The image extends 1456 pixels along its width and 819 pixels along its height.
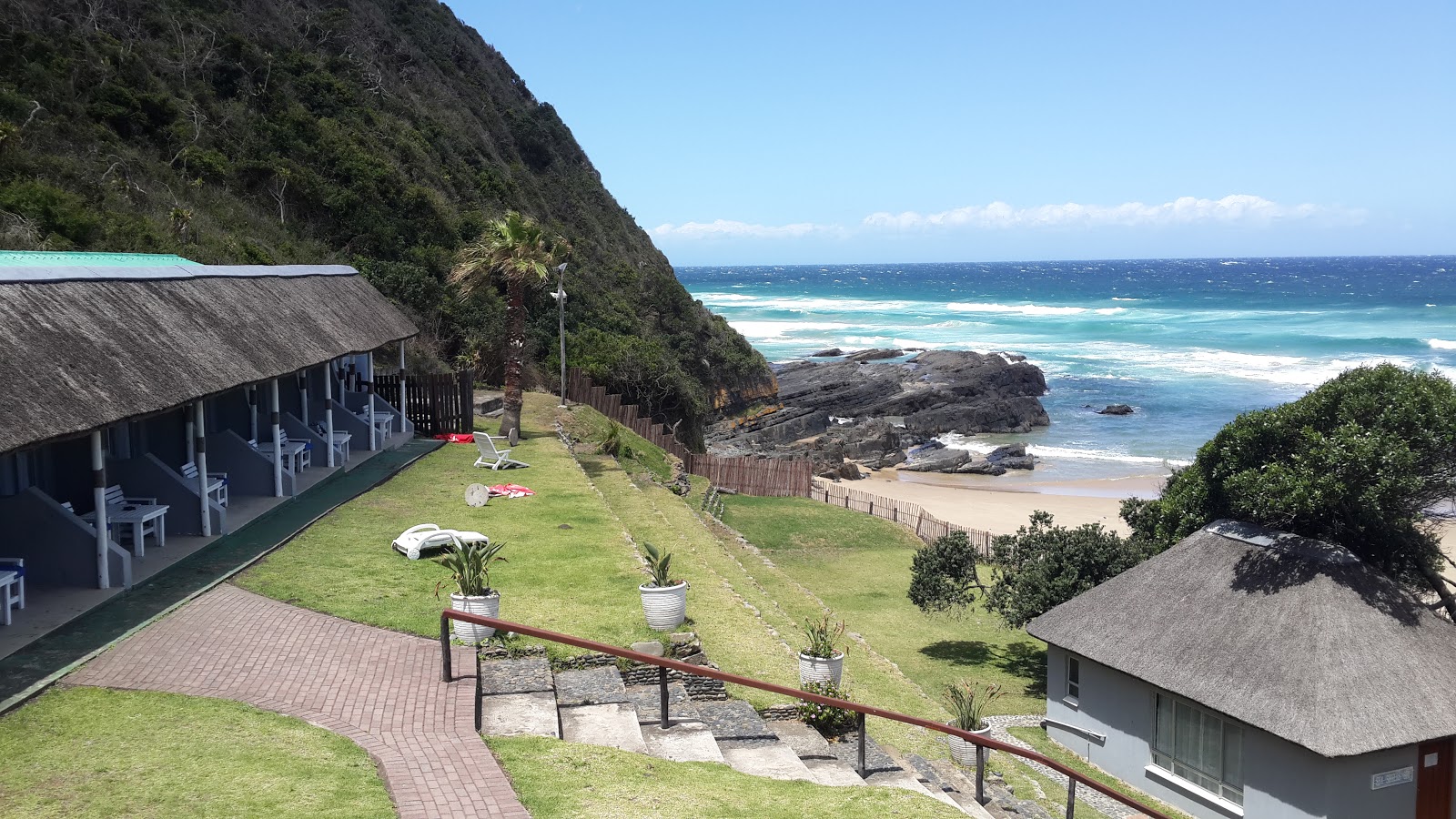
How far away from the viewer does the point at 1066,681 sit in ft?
55.6

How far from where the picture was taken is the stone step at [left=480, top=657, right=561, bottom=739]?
982cm

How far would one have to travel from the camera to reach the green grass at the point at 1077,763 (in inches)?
593

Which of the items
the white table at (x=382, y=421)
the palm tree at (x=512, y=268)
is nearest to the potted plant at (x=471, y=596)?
the palm tree at (x=512, y=268)

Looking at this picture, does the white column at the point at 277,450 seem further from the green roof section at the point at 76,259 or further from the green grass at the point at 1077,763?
the green grass at the point at 1077,763

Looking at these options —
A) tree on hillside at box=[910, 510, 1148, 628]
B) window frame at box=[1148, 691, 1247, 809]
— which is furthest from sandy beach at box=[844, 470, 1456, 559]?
window frame at box=[1148, 691, 1247, 809]

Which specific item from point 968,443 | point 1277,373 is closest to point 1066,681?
point 968,443

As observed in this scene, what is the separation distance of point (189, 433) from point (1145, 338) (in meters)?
108

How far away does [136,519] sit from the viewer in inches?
558

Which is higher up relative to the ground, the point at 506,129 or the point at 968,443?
the point at 506,129

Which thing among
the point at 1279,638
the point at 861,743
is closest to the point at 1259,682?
the point at 1279,638

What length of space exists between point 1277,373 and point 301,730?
86.1m

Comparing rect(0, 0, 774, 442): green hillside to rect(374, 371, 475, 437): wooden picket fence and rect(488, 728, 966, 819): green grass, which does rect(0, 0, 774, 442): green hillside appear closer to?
rect(374, 371, 475, 437): wooden picket fence

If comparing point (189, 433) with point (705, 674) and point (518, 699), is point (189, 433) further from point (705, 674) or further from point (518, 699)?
point (705, 674)

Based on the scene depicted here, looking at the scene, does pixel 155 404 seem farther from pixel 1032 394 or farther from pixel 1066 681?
pixel 1032 394
